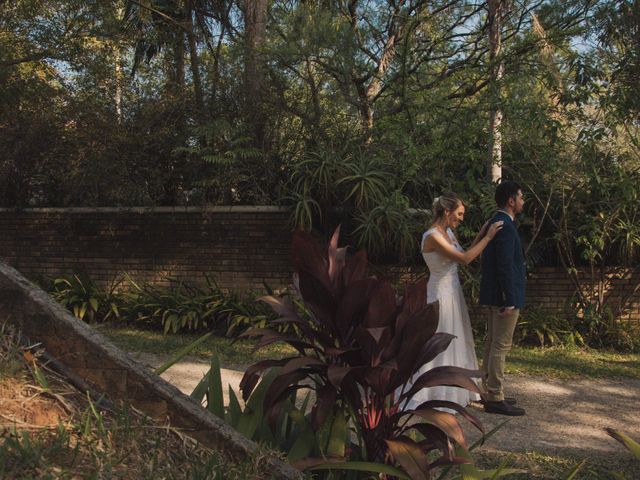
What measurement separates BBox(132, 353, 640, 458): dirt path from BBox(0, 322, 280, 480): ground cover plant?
297 centimetres

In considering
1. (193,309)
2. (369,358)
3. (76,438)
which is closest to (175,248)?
(193,309)

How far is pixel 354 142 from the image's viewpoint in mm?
9945

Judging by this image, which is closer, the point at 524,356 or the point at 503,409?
the point at 503,409

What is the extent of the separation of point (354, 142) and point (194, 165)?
8.53 ft

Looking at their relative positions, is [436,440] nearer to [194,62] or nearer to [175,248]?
[175,248]

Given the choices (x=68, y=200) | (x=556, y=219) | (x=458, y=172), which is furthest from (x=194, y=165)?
(x=556, y=219)

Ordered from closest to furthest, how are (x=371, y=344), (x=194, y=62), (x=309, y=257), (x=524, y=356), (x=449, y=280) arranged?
(x=371, y=344) < (x=309, y=257) < (x=449, y=280) < (x=524, y=356) < (x=194, y=62)

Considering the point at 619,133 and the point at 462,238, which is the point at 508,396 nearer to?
the point at 462,238

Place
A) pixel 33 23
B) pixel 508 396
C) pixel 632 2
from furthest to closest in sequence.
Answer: pixel 33 23 → pixel 632 2 → pixel 508 396

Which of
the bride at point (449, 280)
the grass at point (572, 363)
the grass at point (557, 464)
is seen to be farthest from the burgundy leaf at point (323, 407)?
the grass at point (572, 363)

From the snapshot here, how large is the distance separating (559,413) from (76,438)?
190 inches

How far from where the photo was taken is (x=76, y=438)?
1583 millimetres

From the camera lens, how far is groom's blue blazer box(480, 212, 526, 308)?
5.31 m

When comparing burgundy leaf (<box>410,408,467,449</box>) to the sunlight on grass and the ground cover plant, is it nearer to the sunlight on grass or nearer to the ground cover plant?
the ground cover plant
